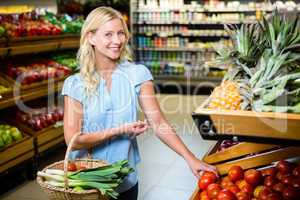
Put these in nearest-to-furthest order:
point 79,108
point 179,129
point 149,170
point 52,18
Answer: point 79,108 < point 149,170 < point 52,18 < point 179,129

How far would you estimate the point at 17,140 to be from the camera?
4.09 metres

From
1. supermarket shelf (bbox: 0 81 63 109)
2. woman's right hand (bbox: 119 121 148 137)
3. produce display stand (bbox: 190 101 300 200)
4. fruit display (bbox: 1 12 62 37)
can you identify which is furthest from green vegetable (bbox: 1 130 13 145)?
produce display stand (bbox: 190 101 300 200)

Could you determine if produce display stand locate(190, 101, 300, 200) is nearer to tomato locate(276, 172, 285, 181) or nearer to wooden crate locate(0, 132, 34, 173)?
tomato locate(276, 172, 285, 181)

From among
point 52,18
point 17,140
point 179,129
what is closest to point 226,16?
point 179,129

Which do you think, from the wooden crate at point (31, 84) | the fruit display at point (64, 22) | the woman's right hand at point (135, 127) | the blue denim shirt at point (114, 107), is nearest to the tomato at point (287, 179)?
the woman's right hand at point (135, 127)

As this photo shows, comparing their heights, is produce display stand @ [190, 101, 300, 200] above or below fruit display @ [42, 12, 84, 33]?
below

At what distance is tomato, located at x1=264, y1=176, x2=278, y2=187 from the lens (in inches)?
67.8

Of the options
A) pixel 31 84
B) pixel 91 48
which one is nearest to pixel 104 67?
pixel 91 48

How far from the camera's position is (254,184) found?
5.78ft

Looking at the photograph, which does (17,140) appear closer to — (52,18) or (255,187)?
(52,18)

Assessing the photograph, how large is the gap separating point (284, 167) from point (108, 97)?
0.89m

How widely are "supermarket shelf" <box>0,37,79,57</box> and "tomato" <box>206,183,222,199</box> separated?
9.74ft

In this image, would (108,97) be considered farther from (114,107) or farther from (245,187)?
(245,187)

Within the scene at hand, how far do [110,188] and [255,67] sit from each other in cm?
84
